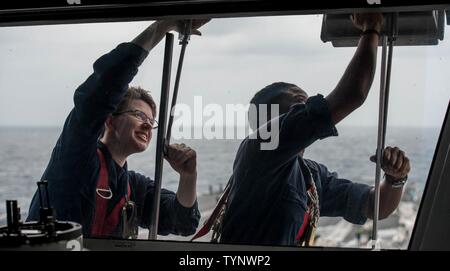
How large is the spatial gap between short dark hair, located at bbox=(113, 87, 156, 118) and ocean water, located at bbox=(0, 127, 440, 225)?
0.19 m

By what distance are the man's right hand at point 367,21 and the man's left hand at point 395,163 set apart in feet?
1.68

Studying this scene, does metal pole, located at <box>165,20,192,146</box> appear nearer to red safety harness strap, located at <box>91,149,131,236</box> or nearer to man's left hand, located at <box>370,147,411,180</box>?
red safety harness strap, located at <box>91,149,131,236</box>

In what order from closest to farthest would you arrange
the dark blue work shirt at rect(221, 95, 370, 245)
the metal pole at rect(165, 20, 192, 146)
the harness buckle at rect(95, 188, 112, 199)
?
the dark blue work shirt at rect(221, 95, 370, 245) → the metal pole at rect(165, 20, 192, 146) → the harness buckle at rect(95, 188, 112, 199)

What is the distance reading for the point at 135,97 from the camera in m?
2.88

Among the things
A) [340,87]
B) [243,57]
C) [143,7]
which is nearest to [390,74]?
[340,87]

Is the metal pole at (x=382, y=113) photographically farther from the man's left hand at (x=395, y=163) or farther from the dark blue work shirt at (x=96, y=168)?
the dark blue work shirt at (x=96, y=168)

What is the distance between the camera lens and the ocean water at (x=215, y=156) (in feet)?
8.30

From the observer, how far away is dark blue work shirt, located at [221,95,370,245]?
265cm

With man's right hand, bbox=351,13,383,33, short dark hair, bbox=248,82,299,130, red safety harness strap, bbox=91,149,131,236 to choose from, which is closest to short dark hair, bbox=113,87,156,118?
red safety harness strap, bbox=91,149,131,236

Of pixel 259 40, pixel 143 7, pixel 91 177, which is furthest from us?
pixel 91 177

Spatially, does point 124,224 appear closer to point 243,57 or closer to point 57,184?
point 57,184

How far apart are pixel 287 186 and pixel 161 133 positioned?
2.09 feet

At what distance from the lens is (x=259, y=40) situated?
8.95 feet

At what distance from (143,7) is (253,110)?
2.19 ft
